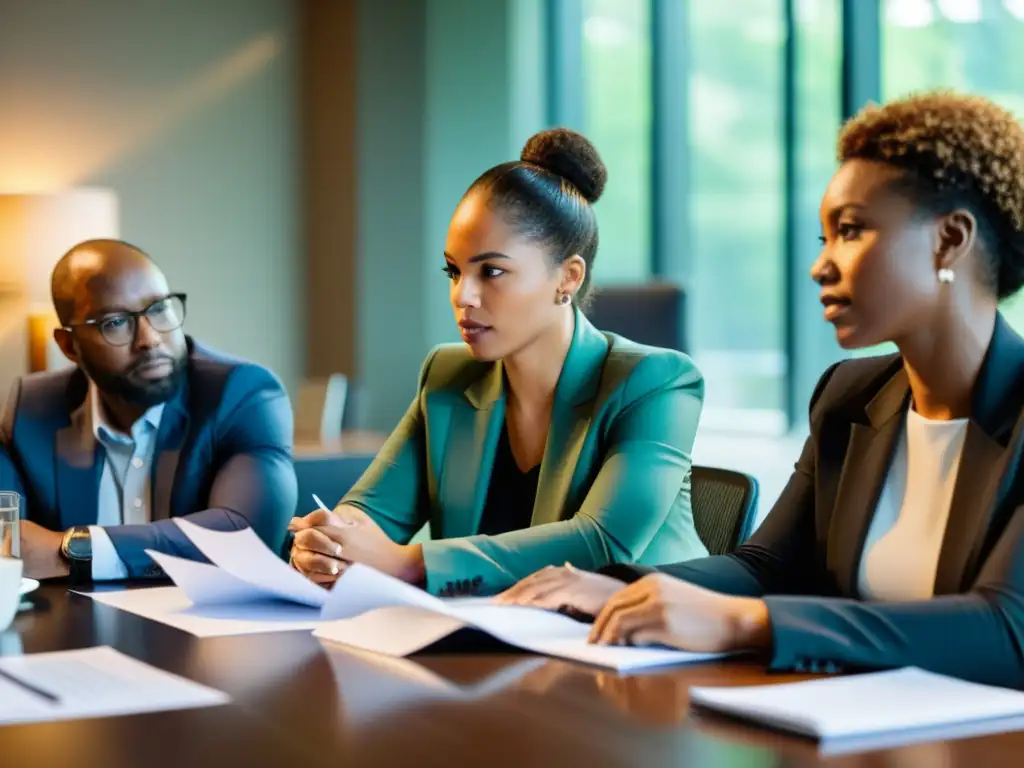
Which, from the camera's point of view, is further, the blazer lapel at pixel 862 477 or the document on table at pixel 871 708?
the blazer lapel at pixel 862 477

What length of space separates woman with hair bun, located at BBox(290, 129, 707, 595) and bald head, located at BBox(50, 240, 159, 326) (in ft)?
1.94

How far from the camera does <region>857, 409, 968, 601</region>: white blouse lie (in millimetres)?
→ 1694

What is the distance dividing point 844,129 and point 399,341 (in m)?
5.32

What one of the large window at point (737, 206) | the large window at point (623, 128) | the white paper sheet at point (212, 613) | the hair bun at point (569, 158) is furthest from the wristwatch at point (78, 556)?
the large window at point (623, 128)

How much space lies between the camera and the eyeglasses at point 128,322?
258 centimetres

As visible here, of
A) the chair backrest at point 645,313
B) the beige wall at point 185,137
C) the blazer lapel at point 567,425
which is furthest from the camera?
the beige wall at point 185,137

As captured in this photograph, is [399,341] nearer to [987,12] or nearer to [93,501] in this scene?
[987,12]

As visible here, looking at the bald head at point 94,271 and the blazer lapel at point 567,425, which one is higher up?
the bald head at point 94,271

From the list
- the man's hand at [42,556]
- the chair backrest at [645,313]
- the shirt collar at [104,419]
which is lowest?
the man's hand at [42,556]

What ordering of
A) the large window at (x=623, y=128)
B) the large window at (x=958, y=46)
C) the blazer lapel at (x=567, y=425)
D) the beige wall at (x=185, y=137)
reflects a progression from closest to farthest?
the blazer lapel at (x=567, y=425) → the large window at (x=958, y=46) → the large window at (x=623, y=128) → the beige wall at (x=185, y=137)

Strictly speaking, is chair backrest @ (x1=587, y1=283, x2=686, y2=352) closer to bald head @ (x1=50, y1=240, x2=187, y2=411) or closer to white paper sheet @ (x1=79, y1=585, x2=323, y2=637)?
bald head @ (x1=50, y1=240, x2=187, y2=411)

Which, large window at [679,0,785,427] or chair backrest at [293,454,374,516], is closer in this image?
chair backrest at [293,454,374,516]

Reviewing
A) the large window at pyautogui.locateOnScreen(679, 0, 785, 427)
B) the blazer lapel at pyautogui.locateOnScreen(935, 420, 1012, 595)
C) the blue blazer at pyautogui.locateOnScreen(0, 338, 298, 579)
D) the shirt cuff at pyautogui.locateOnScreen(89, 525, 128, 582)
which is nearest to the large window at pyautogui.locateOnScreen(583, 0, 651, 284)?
the large window at pyautogui.locateOnScreen(679, 0, 785, 427)

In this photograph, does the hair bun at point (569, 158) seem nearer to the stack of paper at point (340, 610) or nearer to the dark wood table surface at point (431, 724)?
the stack of paper at point (340, 610)
